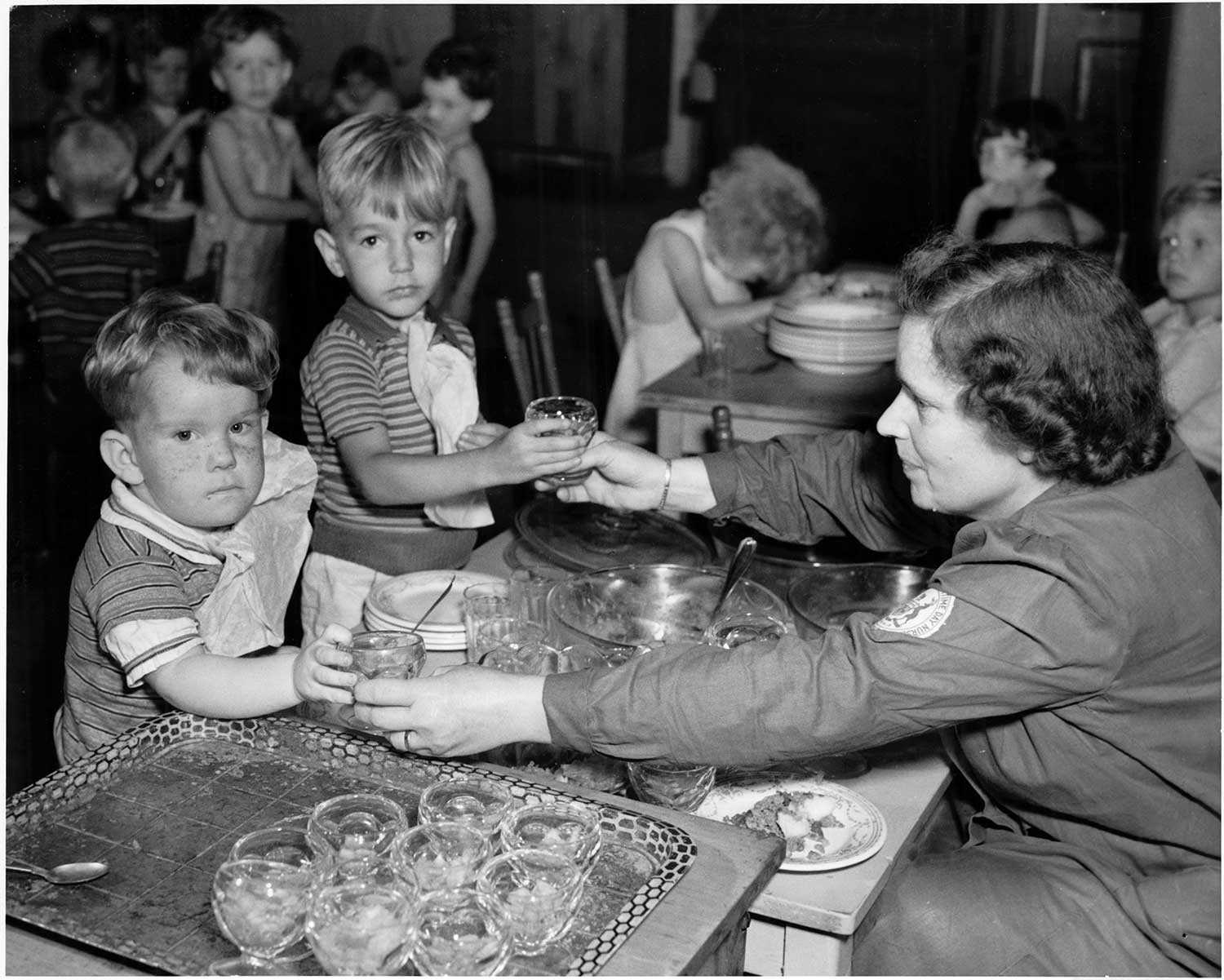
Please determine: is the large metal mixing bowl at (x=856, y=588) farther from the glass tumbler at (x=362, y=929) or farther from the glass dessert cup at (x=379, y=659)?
the glass tumbler at (x=362, y=929)

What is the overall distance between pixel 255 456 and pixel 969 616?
120 centimetres

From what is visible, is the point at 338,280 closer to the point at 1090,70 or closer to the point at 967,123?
the point at 967,123

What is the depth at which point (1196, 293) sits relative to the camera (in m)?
4.51

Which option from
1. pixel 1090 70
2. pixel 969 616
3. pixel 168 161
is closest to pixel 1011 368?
pixel 969 616

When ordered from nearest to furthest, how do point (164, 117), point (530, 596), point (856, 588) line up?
point (530, 596)
point (856, 588)
point (164, 117)

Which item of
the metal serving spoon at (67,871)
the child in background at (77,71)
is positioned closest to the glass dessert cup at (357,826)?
the metal serving spoon at (67,871)

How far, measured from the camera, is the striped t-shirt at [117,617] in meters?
2.05

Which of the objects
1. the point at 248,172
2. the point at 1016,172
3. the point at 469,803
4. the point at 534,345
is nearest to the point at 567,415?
the point at 469,803

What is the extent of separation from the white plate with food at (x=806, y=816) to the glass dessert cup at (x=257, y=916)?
2.01 ft

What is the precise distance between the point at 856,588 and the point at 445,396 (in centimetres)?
95

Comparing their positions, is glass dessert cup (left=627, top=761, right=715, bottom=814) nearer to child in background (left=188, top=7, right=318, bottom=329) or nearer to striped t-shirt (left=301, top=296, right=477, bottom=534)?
striped t-shirt (left=301, top=296, right=477, bottom=534)

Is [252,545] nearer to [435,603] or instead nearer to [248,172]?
[435,603]

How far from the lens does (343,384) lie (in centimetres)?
279

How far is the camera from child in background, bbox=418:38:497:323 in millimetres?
6184
